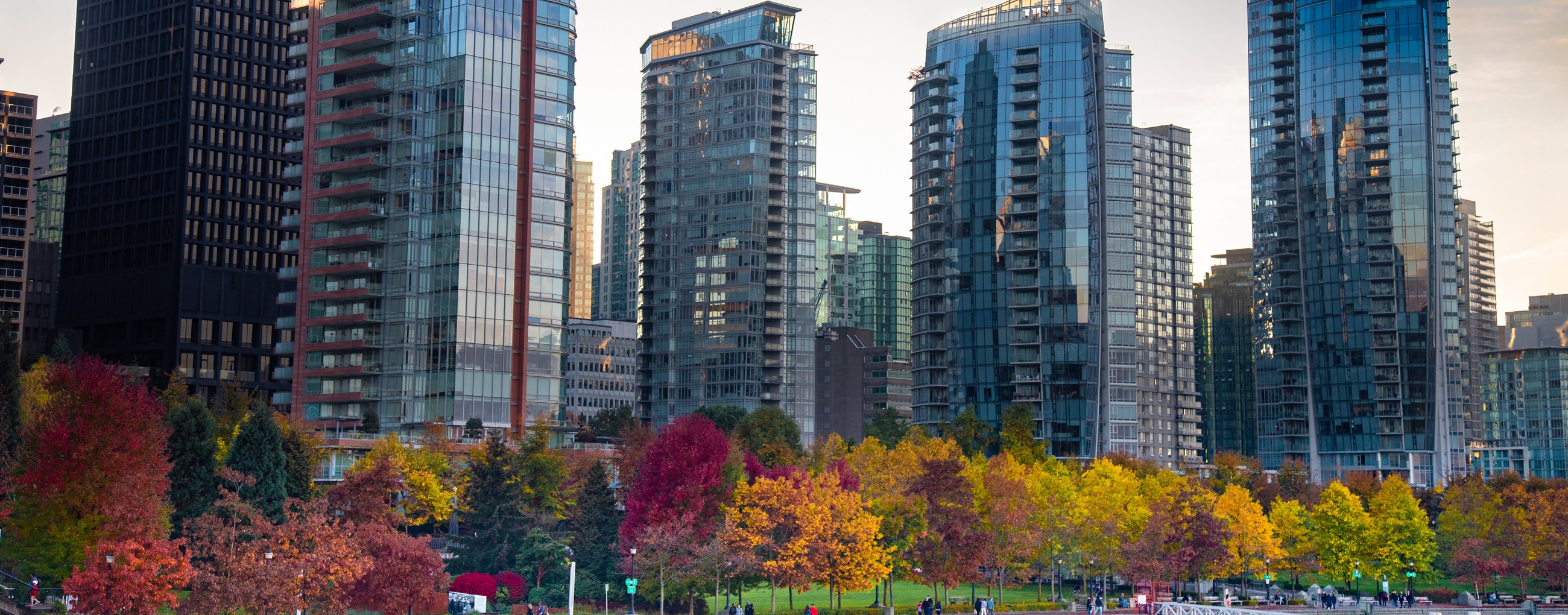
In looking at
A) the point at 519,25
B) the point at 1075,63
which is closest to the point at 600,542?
the point at 519,25

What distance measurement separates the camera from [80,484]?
74812mm

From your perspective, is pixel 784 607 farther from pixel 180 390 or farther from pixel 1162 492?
pixel 180 390

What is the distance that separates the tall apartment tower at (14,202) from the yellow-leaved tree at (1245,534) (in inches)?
5561

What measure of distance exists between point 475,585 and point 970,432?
92843mm

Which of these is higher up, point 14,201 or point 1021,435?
point 14,201

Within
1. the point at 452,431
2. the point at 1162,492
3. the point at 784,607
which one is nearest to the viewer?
the point at 784,607

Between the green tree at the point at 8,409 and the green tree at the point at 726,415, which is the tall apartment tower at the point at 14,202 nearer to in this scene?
the green tree at the point at 726,415

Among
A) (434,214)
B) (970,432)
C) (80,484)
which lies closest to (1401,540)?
(970,432)

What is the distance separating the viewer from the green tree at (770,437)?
128875mm

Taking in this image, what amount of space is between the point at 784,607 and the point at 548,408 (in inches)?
2104

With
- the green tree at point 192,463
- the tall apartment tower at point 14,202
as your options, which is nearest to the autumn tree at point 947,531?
the green tree at point 192,463

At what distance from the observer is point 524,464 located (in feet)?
371

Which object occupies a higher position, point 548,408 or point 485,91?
point 485,91

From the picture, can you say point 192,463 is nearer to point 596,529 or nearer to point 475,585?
point 475,585
